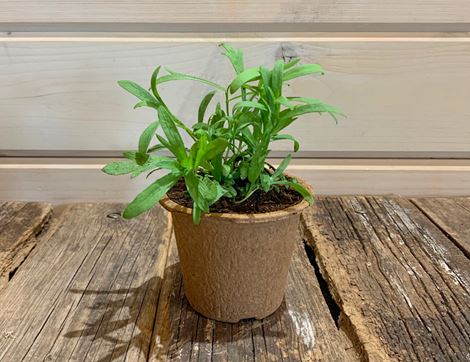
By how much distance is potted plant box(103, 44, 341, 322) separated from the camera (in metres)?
0.50

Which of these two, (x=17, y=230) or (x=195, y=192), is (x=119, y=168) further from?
(x=17, y=230)

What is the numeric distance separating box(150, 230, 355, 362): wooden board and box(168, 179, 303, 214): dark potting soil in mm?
149

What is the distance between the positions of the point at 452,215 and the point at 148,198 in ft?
2.12

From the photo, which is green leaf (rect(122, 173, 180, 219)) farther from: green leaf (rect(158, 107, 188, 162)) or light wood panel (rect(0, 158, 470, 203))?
light wood panel (rect(0, 158, 470, 203))

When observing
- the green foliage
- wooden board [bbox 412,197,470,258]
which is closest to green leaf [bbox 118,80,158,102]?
the green foliage

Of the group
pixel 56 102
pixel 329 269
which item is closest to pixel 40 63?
pixel 56 102

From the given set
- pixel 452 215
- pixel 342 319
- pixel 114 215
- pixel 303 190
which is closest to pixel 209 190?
pixel 303 190

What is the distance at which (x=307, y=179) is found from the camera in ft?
3.19

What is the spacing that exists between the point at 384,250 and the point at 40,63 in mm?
711

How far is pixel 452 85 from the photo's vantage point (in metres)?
0.92

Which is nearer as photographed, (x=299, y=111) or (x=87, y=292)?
(x=299, y=111)

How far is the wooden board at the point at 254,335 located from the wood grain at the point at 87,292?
24 mm
